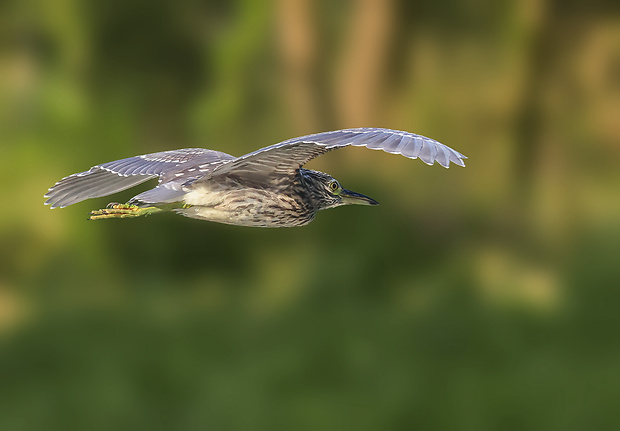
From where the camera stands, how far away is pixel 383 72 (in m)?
2.71

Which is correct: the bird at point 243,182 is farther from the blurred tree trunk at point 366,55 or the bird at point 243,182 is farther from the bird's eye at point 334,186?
the blurred tree trunk at point 366,55

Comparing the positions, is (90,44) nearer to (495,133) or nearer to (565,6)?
(495,133)

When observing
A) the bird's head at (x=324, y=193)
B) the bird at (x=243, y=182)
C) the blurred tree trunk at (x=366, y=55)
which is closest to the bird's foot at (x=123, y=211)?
the bird at (x=243, y=182)

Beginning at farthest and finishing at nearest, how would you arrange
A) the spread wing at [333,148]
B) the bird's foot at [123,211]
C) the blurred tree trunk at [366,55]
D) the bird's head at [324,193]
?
the blurred tree trunk at [366,55] < the bird's head at [324,193] < the bird's foot at [123,211] < the spread wing at [333,148]

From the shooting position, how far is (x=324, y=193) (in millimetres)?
1526

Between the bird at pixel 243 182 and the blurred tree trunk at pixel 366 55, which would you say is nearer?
the bird at pixel 243 182

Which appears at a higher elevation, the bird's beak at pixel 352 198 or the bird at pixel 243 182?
the bird at pixel 243 182

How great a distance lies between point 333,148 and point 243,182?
22 centimetres

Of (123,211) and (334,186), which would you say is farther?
(334,186)

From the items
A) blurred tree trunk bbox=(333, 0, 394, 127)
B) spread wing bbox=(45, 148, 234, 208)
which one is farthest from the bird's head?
blurred tree trunk bbox=(333, 0, 394, 127)

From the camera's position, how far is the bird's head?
150 cm

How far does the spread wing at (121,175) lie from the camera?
1.51 meters

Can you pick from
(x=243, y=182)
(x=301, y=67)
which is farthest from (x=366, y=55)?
(x=243, y=182)

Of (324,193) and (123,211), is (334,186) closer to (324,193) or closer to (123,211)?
(324,193)
